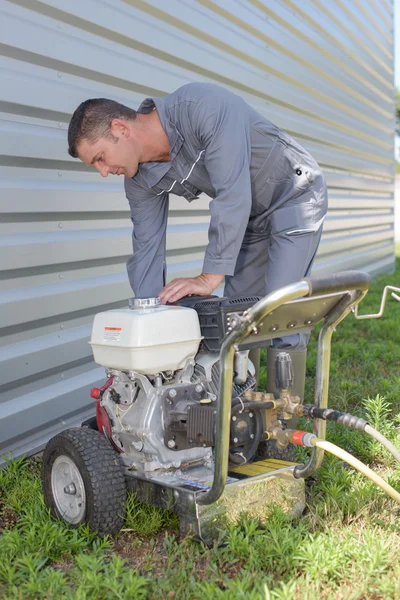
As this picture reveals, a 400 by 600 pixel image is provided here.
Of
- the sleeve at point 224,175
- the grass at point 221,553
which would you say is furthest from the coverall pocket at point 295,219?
the grass at point 221,553

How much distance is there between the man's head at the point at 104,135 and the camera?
2.57m

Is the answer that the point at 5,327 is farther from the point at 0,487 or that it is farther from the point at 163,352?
the point at 163,352

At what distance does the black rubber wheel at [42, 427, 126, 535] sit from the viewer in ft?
7.72

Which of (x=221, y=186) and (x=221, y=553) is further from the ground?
(x=221, y=186)

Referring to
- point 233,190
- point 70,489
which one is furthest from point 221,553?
point 233,190

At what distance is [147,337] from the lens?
2348 millimetres

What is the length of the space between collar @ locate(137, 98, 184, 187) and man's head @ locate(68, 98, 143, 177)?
0.09 m

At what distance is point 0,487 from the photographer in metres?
2.87

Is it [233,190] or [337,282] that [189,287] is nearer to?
[233,190]

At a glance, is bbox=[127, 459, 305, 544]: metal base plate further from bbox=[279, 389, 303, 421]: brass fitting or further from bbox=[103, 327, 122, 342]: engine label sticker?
bbox=[103, 327, 122, 342]: engine label sticker

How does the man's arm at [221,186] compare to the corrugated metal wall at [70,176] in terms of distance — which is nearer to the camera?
the man's arm at [221,186]

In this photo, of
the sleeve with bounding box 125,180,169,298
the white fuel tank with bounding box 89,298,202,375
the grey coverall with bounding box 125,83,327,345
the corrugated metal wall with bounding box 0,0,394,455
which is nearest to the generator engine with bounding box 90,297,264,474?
the white fuel tank with bounding box 89,298,202,375

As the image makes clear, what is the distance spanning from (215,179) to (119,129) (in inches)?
15.1

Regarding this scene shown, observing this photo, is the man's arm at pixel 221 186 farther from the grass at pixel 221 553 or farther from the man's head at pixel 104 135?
the grass at pixel 221 553
